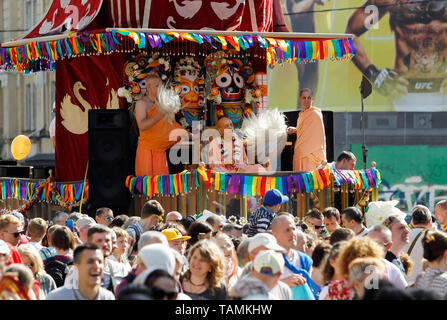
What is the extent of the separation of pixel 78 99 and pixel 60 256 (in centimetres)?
870

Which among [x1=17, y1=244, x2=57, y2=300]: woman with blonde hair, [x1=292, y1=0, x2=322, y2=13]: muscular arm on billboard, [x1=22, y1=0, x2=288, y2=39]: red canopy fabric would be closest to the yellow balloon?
[x1=22, y1=0, x2=288, y2=39]: red canopy fabric

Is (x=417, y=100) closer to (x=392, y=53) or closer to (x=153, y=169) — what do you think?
(x=392, y=53)

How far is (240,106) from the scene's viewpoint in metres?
17.3

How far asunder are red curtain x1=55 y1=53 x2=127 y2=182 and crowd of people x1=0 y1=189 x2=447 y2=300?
21.9ft

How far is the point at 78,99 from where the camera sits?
1761 centimetres

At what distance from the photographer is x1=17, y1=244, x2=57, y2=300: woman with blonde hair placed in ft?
26.1

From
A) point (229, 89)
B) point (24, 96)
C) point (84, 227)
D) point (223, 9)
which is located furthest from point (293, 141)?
point (24, 96)

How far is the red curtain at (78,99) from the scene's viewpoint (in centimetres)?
1703

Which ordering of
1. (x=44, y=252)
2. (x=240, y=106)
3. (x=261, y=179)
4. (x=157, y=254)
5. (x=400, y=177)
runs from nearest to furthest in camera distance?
(x=157, y=254) → (x=44, y=252) → (x=261, y=179) → (x=240, y=106) → (x=400, y=177)

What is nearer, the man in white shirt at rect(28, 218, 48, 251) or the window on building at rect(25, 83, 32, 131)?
the man in white shirt at rect(28, 218, 48, 251)

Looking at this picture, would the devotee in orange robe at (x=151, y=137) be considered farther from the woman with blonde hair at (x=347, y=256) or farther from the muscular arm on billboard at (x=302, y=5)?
the muscular arm on billboard at (x=302, y=5)

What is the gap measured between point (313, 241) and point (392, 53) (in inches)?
1056

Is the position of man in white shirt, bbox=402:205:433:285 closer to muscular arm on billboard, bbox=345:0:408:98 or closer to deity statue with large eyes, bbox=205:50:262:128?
deity statue with large eyes, bbox=205:50:262:128
